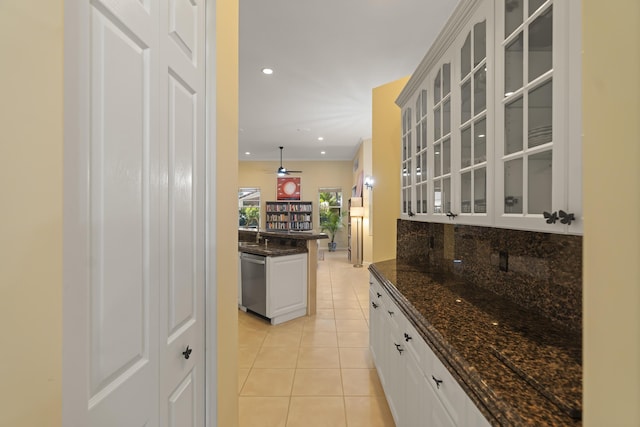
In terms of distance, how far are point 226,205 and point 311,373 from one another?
6.18ft

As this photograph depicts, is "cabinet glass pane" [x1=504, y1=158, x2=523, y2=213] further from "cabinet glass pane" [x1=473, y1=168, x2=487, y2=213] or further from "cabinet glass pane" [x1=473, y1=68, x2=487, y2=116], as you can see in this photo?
"cabinet glass pane" [x1=473, y1=68, x2=487, y2=116]

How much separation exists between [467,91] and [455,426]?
1.62 meters

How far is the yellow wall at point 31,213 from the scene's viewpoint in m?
0.41

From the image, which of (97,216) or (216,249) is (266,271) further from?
(97,216)

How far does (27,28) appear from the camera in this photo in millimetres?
443

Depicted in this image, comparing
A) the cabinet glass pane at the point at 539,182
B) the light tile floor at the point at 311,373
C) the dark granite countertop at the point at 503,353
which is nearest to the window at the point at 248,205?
the light tile floor at the point at 311,373

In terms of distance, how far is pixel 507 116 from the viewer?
4.17ft

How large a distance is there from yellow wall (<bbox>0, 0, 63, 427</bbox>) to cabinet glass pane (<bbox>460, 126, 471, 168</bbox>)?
5.58 feet

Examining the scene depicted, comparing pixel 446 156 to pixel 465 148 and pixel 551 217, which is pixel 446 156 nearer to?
pixel 465 148

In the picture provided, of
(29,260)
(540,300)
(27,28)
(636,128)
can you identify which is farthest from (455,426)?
(27,28)

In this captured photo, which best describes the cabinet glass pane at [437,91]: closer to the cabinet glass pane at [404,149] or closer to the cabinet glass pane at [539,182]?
the cabinet glass pane at [404,149]

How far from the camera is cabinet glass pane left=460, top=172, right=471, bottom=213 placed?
1.61 m

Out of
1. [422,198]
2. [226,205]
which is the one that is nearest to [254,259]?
[422,198]

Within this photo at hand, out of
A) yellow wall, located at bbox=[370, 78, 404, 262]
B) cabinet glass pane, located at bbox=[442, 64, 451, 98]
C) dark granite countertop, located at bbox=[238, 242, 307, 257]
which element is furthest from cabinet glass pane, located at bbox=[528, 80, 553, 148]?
dark granite countertop, located at bbox=[238, 242, 307, 257]
